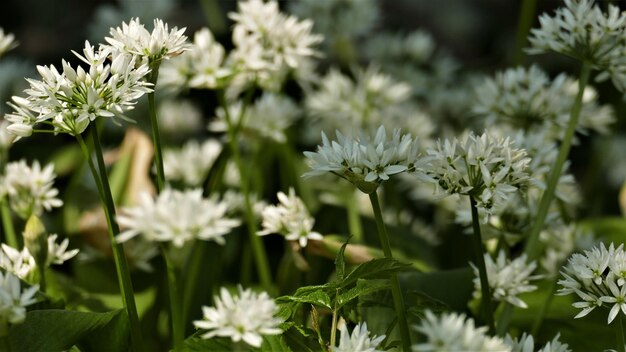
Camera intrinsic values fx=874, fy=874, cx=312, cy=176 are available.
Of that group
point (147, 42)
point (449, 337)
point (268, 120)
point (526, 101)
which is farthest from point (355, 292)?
point (268, 120)

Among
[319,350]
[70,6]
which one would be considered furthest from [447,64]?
[70,6]

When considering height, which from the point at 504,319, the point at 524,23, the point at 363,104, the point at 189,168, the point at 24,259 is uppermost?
the point at 524,23

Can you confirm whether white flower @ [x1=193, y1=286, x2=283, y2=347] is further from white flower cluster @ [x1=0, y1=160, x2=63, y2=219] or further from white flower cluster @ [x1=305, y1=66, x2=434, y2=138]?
white flower cluster @ [x1=305, y1=66, x2=434, y2=138]

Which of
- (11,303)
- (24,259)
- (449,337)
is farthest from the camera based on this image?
(24,259)

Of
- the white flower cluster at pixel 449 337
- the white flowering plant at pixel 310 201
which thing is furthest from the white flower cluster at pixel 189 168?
the white flower cluster at pixel 449 337

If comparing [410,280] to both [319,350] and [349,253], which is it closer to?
[349,253]

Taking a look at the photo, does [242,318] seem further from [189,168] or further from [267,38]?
[189,168]
